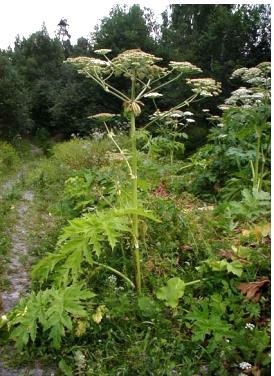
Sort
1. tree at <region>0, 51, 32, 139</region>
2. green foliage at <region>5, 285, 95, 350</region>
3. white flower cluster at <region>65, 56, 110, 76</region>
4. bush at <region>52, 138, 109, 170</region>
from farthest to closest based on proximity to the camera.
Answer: tree at <region>0, 51, 32, 139</region> → bush at <region>52, 138, 109, 170</region> → white flower cluster at <region>65, 56, 110, 76</region> → green foliage at <region>5, 285, 95, 350</region>

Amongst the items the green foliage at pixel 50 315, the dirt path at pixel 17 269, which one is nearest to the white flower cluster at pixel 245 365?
the green foliage at pixel 50 315

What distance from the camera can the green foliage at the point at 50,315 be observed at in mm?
2762

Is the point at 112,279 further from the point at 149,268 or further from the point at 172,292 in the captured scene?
the point at 172,292

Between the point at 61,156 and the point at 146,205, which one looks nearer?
the point at 146,205

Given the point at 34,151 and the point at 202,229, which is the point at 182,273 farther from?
the point at 34,151

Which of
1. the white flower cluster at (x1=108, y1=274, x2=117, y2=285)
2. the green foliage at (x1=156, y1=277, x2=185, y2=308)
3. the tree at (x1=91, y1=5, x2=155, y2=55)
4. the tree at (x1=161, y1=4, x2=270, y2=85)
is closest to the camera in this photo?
the green foliage at (x1=156, y1=277, x2=185, y2=308)

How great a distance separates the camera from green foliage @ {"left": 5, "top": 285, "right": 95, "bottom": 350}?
276 centimetres

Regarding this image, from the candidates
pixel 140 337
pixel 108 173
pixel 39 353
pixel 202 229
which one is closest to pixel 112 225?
pixel 140 337

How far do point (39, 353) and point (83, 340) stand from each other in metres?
0.31

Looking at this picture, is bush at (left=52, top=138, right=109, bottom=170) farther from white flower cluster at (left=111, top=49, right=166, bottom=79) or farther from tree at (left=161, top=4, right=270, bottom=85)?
tree at (left=161, top=4, right=270, bottom=85)

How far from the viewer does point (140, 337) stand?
114 inches

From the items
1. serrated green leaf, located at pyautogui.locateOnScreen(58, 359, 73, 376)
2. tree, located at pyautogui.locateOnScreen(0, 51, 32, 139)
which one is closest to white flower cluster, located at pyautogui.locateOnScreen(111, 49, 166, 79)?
serrated green leaf, located at pyautogui.locateOnScreen(58, 359, 73, 376)

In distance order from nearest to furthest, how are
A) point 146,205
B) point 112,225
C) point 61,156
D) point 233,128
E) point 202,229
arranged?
1. point 112,225
2. point 202,229
3. point 146,205
4. point 233,128
5. point 61,156

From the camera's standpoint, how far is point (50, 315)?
9.43 feet
